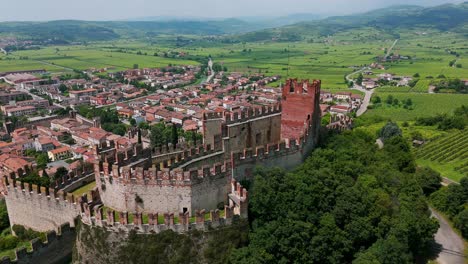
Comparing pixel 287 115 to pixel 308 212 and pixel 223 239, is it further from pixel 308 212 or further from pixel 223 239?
pixel 223 239

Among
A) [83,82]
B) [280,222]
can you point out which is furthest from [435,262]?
[83,82]

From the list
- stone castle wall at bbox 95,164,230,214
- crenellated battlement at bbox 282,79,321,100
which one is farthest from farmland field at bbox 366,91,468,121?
stone castle wall at bbox 95,164,230,214

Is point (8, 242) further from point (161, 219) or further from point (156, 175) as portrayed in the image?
point (156, 175)

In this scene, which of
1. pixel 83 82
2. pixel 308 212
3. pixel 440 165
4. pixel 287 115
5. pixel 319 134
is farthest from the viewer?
pixel 83 82

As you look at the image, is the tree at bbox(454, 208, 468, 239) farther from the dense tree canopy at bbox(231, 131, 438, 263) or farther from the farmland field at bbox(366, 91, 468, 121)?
the farmland field at bbox(366, 91, 468, 121)

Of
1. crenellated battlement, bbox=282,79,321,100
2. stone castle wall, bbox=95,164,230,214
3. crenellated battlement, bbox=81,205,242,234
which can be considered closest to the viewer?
crenellated battlement, bbox=81,205,242,234

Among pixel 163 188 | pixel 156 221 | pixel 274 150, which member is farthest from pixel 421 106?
pixel 156 221

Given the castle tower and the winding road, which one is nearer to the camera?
the castle tower
